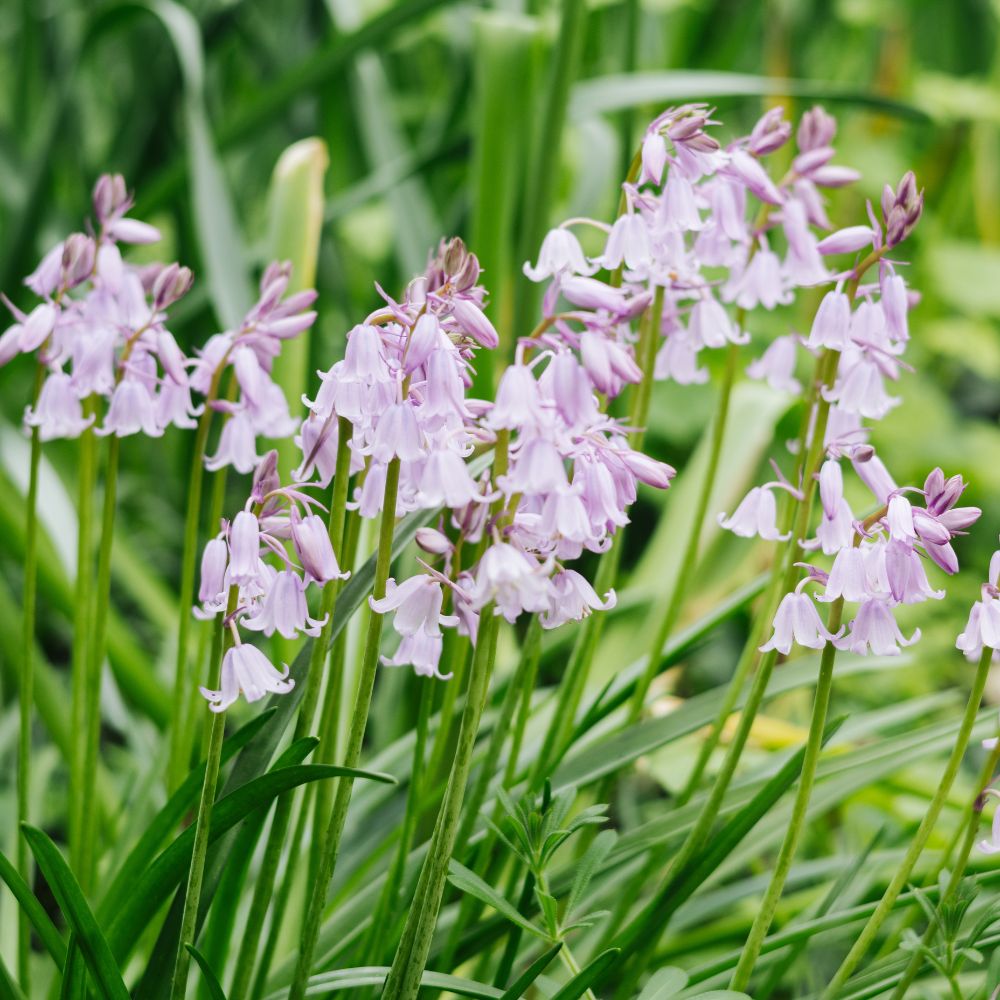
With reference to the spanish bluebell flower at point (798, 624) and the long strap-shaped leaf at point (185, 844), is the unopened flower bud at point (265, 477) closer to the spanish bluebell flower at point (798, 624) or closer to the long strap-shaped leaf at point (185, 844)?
the long strap-shaped leaf at point (185, 844)

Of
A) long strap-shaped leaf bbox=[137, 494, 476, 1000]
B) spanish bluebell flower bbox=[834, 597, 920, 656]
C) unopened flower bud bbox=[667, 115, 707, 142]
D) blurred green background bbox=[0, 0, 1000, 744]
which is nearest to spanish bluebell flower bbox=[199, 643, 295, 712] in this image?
long strap-shaped leaf bbox=[137, 494, 476, 1000]

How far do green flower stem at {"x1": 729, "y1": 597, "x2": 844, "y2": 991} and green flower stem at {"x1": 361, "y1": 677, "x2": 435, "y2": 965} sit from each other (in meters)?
0.33

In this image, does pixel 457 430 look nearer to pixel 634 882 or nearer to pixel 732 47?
pixel 634 882

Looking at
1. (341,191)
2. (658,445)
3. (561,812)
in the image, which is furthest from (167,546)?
(561,812)

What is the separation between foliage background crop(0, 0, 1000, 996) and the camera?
2086 mm

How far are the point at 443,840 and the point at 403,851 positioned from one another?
0.31 m

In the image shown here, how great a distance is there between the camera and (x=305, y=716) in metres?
1.01

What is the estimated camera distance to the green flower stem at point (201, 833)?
35.4 inches

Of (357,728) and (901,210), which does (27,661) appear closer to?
(357,728)

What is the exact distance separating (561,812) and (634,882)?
1.27ft

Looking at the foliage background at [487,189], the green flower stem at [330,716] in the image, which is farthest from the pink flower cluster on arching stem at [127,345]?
the foliage background at [487,189]

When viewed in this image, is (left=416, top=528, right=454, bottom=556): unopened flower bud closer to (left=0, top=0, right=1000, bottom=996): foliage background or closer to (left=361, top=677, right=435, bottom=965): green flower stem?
(left=361, top=677, right=435, bottom=965): green flower stem

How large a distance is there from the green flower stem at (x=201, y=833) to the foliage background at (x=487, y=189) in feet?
2.31

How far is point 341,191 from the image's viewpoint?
3098 millimetres
